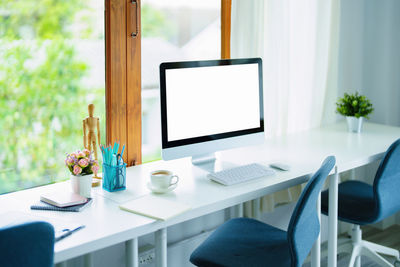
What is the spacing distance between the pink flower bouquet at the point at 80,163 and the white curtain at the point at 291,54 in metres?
1.12

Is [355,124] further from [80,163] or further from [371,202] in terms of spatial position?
[80,163]

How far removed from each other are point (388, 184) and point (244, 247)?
845 millimetres

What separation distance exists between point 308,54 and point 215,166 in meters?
1.15

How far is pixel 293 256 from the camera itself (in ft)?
6.32

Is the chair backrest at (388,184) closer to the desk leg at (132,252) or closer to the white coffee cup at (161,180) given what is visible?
the white coffee cup at (161,180)

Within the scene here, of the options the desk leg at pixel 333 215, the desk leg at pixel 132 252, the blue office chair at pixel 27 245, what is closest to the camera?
the blue office chair at pixel 27 245

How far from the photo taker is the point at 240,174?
2.22 meters

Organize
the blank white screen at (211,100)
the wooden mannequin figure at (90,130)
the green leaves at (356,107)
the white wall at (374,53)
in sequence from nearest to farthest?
1. the wooden mannequin figure at (90,130)
2. the blank white screen at (211,100)
3. the green leaves at (356,107)
4. the white wall at (374,53)

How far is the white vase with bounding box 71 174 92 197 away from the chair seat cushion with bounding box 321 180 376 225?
1291 mm

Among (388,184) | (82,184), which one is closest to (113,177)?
(82,184)

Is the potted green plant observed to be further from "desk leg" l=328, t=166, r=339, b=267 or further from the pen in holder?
the pen in holder

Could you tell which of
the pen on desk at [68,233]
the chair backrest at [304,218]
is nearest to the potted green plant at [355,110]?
the chair backrest at [304,218]

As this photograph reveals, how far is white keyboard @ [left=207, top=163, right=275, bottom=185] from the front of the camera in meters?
2.15

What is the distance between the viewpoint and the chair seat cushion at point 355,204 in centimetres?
265
